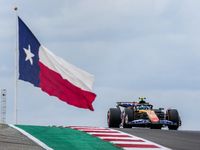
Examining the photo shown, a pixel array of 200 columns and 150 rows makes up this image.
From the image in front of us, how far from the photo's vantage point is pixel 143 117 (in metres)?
21.8

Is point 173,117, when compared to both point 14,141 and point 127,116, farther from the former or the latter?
point 14,141

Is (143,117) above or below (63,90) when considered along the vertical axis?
below

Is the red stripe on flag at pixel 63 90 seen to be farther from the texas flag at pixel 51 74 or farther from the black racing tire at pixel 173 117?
the black racing tire at pixel 173 117

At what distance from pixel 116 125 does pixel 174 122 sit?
2.91m

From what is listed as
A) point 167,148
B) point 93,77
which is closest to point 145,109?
point 93,77

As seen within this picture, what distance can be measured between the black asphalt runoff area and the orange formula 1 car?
33.5 ft

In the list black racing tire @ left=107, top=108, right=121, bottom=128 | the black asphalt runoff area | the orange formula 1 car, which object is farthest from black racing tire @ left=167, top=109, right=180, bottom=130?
the black asphalt runoff area

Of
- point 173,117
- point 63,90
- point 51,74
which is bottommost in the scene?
point 173,117

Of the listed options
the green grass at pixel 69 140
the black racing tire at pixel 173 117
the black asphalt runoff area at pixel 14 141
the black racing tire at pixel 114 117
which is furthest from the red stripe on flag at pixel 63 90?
the black racing tire at pixel 173 117

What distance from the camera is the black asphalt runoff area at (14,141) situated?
27.8 ft

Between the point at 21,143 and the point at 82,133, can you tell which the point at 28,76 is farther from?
the point at 21,143

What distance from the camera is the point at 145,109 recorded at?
22.5 m

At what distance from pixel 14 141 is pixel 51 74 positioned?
280 inches

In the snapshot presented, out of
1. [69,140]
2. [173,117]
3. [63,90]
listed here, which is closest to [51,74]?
[63,90]
